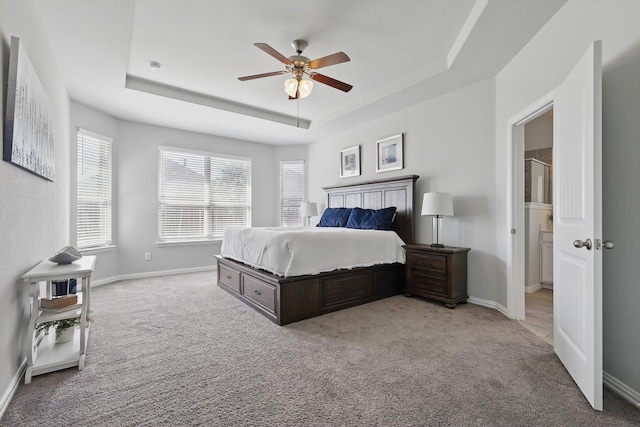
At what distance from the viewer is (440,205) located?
3.48 meters

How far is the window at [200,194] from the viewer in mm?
5344

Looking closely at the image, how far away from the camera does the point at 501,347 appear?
235 centimetres

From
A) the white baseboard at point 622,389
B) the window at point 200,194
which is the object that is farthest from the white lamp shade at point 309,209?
the white baseboard at point 622,389

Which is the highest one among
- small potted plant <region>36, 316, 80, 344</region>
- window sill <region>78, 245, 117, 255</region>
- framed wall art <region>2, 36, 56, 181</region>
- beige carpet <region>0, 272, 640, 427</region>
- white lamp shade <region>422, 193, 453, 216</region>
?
framed wall art <region>2, 36, 56, 181</region>

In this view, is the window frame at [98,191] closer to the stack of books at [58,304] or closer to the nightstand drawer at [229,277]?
the nightstand drawer at [229,277]

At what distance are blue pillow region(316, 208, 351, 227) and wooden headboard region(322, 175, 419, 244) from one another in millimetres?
302

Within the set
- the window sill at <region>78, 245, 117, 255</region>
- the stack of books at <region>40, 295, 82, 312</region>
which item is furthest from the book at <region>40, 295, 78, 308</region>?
the window sill at <region>78, 245, 117, 255</region>

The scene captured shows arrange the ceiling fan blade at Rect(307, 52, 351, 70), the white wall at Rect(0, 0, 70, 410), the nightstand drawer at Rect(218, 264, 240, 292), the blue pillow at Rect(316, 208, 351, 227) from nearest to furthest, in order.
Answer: the white wall at Rect(0, 0, 70, 410) < the ceiling fan blade at Rect(307, 52, 351, 70) < the nightstand drawer at Rect(218, 264, 240, 292) < the blue pillow at Rect(316, 208, 351, 227)

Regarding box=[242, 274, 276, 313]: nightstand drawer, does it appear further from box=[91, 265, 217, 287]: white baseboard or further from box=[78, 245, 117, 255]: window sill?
box=[78, 245, 117, 255]: window sill

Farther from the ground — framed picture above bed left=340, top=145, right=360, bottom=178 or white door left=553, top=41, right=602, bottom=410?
framed picture above bed left=340, top=145, right=360, bottom=178

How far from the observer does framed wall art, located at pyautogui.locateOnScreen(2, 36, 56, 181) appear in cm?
169

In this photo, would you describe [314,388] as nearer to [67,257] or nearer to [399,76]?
[67,257]

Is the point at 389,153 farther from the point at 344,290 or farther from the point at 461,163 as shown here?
the point at 344,290

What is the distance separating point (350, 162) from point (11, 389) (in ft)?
15.8
